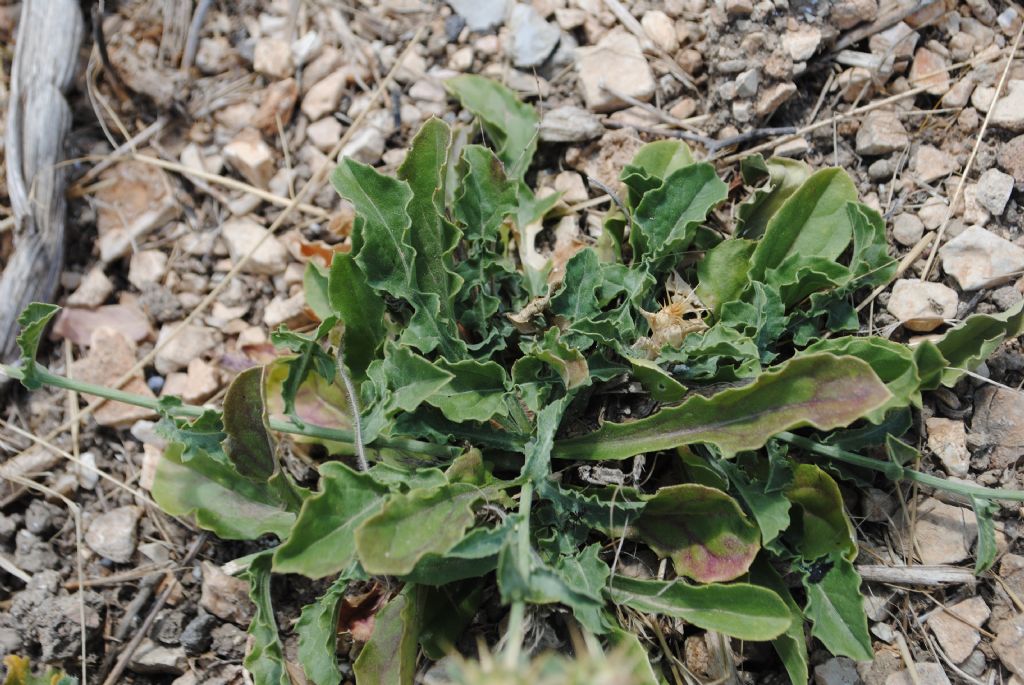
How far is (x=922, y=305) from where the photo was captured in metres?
2.66

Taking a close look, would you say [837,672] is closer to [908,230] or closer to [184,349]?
[908,230]

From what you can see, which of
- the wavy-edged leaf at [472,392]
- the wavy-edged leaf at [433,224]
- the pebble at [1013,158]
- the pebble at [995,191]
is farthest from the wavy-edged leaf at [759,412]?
the pebble at [1013,158]

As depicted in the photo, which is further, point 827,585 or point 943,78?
point 943,78

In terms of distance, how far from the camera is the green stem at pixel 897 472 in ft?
7.41

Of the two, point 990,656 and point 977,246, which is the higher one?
point 977,246

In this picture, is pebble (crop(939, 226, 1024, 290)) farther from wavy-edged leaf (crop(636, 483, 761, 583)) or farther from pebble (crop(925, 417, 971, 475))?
wavy-edged leaf (crop(636, 483, 761, 583))

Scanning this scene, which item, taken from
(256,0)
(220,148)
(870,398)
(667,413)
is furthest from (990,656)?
(256,0)

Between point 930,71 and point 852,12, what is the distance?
0.35 m

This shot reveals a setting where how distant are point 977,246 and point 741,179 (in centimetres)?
78

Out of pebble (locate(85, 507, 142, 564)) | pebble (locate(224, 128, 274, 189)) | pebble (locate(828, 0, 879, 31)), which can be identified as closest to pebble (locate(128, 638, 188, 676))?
pebble (locate(85, 507, 142, 564))

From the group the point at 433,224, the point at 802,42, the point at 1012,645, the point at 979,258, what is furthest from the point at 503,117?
the point at 1012,645

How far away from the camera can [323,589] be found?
276cm

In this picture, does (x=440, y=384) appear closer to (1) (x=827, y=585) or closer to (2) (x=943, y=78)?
(1) (x=827, y=585)

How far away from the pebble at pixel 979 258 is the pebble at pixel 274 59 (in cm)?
264
